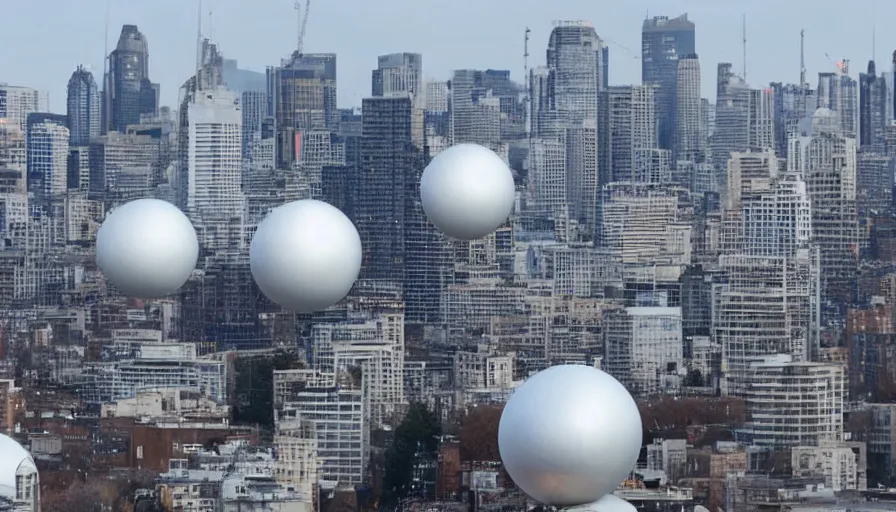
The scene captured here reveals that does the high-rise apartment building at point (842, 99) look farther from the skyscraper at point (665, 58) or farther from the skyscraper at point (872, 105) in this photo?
the skyscraper at point (665, 58)

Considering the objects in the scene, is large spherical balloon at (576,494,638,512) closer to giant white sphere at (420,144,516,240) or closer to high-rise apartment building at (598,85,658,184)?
giant white sphere at (420,144,516,240)

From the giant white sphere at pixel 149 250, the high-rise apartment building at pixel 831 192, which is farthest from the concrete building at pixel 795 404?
the giant white sphere at pixel 149 250

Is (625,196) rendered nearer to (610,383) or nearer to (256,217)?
(256,217)

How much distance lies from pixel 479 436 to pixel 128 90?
2483cm

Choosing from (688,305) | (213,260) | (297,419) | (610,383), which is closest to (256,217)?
(213,260)

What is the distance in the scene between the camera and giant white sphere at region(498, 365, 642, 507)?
8.54 metres

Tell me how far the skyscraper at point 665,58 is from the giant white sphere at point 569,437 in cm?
2956

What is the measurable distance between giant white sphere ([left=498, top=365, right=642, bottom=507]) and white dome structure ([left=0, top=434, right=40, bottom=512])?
235 centimetres

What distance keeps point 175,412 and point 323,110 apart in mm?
18041

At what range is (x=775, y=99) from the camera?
124 ft

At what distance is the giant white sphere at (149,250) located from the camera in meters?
11.1

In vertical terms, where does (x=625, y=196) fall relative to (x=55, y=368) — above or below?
above

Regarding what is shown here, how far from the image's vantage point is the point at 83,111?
127 feet

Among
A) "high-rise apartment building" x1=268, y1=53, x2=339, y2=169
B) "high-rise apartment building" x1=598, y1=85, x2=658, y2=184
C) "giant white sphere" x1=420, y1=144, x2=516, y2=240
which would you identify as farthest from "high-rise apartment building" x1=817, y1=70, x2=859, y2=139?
"giant white sphere" x1=420, y1=144, x2=516, y2=240
